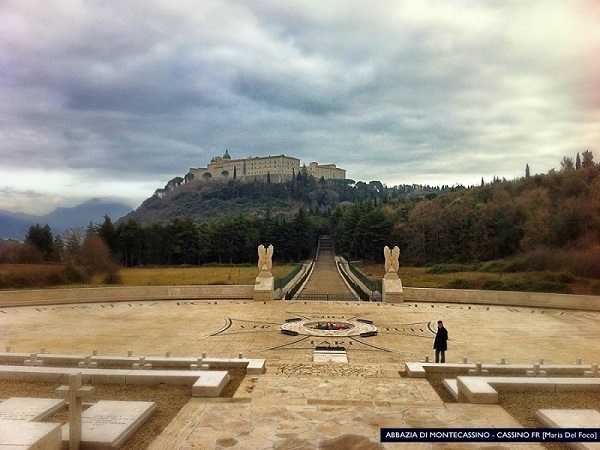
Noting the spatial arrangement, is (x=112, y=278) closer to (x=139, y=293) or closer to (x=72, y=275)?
(x=72, y=275)

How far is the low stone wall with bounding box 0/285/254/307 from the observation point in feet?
80.5

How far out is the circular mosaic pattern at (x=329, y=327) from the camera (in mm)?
16469

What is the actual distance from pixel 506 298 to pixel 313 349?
14.4 meters

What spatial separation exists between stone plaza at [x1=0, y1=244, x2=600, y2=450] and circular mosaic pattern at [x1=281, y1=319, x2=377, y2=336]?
Answer: 11cm

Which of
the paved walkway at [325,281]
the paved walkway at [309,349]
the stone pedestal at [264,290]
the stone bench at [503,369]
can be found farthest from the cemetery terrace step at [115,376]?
the paved walkway at [325,281]

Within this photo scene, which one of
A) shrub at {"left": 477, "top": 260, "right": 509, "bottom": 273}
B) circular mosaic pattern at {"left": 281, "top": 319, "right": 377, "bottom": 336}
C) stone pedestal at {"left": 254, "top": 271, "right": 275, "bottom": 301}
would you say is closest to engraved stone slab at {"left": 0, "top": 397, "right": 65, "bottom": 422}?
circular mosaic pattern at {"left": 281, "top": 319, "right": 377, "bottom": 336}

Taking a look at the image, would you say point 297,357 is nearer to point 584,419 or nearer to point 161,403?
point 161,403

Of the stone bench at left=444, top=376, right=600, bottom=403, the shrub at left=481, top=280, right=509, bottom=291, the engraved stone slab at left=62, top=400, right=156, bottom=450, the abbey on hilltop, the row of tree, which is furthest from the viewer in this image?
the abbey on hilltop

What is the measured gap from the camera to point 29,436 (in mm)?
5430

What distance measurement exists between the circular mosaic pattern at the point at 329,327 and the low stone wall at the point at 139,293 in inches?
314

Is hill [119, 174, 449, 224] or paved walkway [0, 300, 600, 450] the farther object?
hill [119, 174, 449, 224]

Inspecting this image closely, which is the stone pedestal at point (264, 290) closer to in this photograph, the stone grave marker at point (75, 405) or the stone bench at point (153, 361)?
the stone bench at point (153, 361)

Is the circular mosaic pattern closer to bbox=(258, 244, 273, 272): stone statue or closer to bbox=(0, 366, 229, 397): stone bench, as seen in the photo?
bbox=(0, 366, 229, 397): stone bench

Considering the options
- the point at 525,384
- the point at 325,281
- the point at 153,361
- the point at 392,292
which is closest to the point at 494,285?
the point at 392,292
